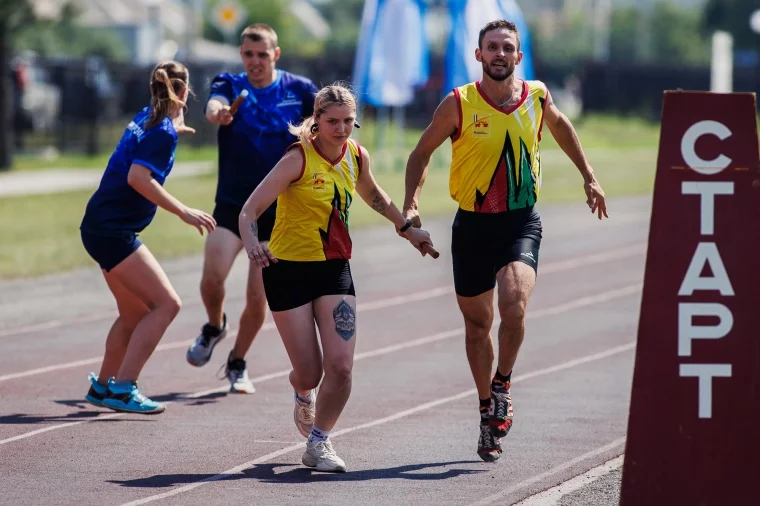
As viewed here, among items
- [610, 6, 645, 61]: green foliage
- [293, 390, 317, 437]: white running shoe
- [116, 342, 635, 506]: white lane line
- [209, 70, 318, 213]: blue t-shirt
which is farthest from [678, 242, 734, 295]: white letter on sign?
[610, 6, 645, 61]: green foliage

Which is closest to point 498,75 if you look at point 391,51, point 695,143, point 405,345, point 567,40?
point 695,143

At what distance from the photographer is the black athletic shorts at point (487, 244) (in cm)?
794

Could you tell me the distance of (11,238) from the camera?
→ 64.7 feet

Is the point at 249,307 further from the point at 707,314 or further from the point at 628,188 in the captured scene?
the point at 628,188

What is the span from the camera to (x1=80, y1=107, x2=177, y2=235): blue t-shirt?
867 centimetres

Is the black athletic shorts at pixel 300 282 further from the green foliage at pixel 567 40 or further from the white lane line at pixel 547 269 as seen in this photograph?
the green foliage at pixel 567 40

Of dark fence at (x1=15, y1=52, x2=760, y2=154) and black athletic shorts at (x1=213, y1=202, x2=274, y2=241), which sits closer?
black athletic shorts at (x1=213, y1=202, x2=274, y2=241)

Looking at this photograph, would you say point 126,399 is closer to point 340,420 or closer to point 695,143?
point 340,420

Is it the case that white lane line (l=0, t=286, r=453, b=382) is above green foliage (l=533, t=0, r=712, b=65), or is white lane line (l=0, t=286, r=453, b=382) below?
below

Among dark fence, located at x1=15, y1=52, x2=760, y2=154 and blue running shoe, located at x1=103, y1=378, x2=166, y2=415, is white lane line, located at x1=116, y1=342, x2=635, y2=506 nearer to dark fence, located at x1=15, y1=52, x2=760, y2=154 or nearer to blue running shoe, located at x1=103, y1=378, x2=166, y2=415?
blue running shoe, located at x1=103, y1=378, x2=166, y2=415

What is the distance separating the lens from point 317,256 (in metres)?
7.52

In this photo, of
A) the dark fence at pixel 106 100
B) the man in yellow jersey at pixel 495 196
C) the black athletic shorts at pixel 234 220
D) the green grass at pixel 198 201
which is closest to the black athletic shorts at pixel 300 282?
the man in yellow jersey at pixel 495 196

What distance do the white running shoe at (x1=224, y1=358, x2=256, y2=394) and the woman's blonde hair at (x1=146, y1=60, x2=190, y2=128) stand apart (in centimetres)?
191

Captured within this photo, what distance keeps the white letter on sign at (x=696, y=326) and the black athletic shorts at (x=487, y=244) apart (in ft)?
6.54
